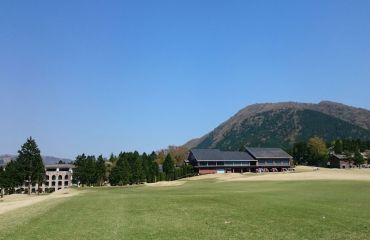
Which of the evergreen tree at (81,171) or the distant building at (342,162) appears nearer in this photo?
the evergreen tree at (81,171)

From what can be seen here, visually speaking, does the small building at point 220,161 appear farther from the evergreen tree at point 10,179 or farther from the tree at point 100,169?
the evergreen tree at point 10,179

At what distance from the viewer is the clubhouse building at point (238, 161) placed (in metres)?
150

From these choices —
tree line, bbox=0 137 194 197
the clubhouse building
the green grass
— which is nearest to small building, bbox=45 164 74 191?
tree line, bbox=0 137 194 197

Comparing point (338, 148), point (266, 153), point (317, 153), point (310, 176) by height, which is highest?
point (338, 148)

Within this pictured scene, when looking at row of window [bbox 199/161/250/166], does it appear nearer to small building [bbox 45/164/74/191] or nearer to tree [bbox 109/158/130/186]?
tree [bbox 109/158/130/186]

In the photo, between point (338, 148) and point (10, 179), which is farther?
point (338, 148)

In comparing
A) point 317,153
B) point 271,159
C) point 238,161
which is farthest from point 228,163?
point 317,153

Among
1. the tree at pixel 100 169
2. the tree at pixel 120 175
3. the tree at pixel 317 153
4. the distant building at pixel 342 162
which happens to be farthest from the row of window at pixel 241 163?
the tree at pixel 120 175

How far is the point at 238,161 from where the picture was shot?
15575 centimetres

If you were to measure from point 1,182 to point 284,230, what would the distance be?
10445cm

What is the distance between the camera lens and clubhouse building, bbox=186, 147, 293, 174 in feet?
494

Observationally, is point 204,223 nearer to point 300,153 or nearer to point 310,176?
point 310,176

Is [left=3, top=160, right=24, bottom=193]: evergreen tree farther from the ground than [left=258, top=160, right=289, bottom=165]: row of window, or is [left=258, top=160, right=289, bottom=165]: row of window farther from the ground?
[left=258, top=160, right=289, bottom=165]: row of window

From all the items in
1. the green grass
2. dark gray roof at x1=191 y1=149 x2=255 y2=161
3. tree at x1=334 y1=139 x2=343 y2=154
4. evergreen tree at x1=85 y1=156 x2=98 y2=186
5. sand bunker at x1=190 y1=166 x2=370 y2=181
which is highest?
tree at x1=334 y1=139 x2=343 y2=154
